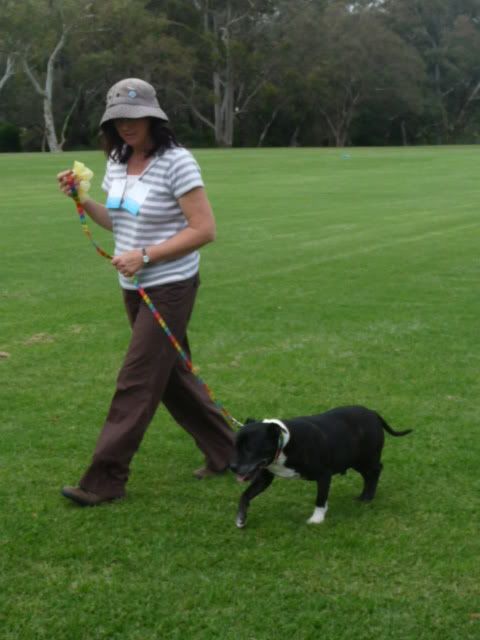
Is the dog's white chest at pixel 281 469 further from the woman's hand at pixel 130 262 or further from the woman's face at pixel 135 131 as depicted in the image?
the woman's face at pixel 135 131

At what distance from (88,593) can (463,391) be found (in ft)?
12.6

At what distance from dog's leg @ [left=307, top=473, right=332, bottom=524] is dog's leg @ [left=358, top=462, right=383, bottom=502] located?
0.36 metres

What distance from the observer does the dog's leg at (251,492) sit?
479cm

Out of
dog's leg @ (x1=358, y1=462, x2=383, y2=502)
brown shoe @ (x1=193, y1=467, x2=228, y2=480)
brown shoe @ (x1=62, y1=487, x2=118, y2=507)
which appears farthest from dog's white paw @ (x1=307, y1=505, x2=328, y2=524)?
brown shoe @ (x1=62, y1=487, x2=118, y2=507)

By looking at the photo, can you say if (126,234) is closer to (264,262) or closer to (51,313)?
(51,313)

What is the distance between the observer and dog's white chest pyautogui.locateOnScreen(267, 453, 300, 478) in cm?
465

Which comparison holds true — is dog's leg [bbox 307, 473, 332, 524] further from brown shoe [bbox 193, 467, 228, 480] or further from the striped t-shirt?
the striped t-shirt

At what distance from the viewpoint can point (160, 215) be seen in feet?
16.4

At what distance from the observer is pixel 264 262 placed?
1409 centimetres

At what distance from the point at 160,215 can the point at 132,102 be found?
557 millimetres

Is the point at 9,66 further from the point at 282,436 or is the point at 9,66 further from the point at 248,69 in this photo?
the point at 282,436

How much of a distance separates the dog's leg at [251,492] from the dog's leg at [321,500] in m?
0.24

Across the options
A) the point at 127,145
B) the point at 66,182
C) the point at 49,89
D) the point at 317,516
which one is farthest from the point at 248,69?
the point at 317,516

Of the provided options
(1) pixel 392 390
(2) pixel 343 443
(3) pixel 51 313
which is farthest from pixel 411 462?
(3) pixel 51 313
